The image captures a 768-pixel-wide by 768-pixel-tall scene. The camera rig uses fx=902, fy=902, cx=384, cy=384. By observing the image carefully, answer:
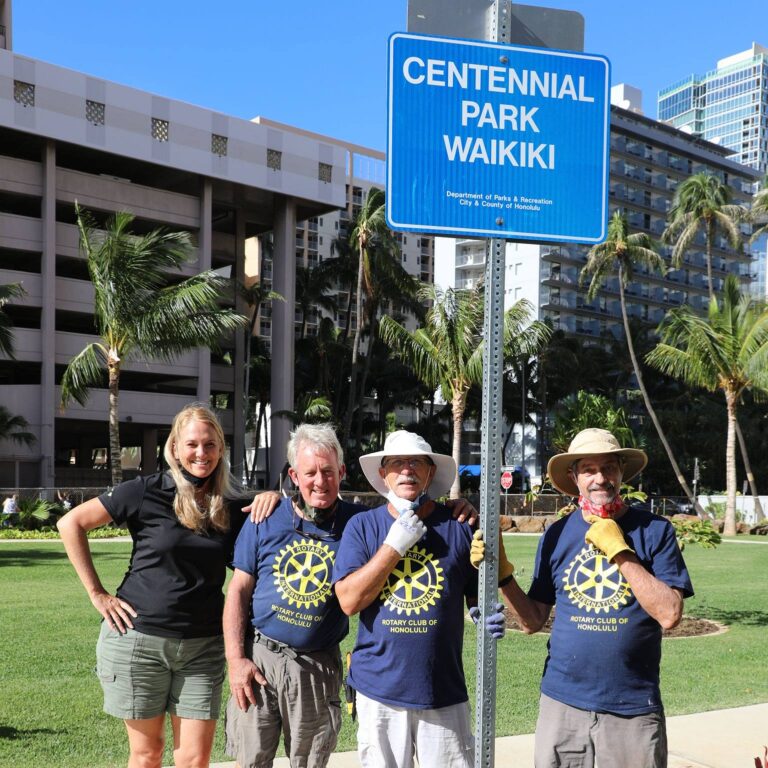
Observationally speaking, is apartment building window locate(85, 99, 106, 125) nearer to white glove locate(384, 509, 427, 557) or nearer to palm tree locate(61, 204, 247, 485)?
palm tree locate(61, 204, 247, 485)

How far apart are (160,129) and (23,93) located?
6.48m

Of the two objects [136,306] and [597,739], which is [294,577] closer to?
[597,739]

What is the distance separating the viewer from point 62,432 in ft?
168

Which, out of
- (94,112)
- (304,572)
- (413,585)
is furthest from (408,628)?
(94,112)

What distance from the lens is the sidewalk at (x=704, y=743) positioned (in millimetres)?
5273

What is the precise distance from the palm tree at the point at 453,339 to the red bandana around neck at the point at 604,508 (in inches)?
1161

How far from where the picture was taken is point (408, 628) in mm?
3205

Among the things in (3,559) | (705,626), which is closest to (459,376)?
(3,559)

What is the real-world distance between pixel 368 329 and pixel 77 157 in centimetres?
1961

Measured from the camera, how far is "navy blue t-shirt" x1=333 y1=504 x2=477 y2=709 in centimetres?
319

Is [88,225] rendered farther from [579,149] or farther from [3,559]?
[579,149]

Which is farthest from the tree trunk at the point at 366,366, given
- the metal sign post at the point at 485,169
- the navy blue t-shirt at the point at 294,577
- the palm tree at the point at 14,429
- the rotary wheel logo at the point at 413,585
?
the metal sign post at the point at 485,169

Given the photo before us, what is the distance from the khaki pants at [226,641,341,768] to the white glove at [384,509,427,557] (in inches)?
33.5

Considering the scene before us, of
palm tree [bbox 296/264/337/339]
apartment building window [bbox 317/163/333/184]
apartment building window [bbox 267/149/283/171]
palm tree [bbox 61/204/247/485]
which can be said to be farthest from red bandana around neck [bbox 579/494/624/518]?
palm tree [bbox 296/264/337/339]
